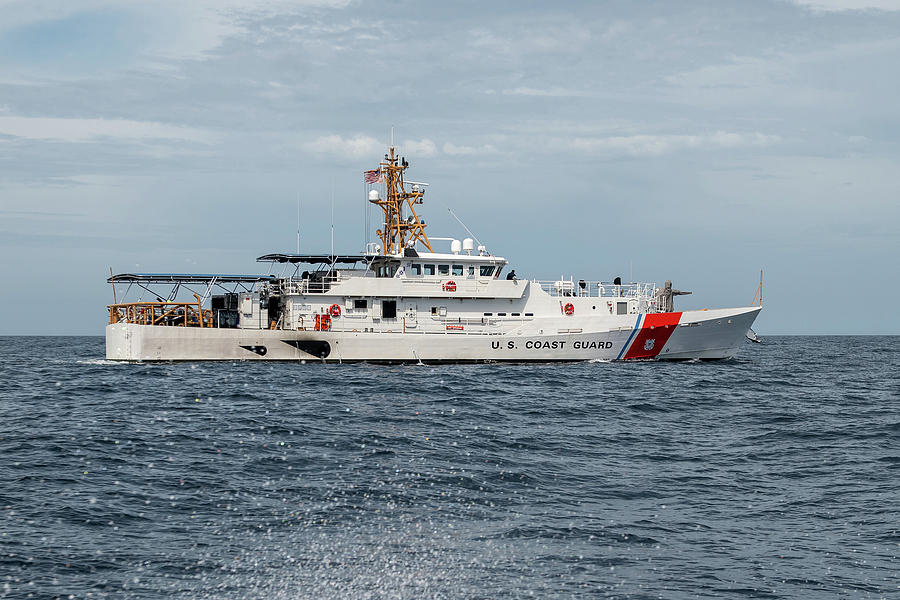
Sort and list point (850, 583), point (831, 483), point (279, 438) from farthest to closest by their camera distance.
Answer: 1. point (279, 438)
2. point (831, 483)
3. point (850, 583)

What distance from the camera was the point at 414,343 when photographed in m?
33.2

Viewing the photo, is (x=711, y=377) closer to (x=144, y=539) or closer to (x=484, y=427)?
(x=484, y=427)

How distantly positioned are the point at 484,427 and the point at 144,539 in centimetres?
888

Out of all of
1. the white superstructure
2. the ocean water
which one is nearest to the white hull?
the white superstructure

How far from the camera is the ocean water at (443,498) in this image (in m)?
7.98

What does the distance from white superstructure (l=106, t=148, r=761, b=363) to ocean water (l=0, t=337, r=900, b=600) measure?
11.6 metres

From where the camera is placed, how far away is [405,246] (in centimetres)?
3675

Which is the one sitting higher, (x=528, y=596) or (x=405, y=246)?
(x=405, y=246)

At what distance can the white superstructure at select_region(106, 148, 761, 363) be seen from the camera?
33219 millimetres

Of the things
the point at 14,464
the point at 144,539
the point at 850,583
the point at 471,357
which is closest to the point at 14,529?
the point at 144,539

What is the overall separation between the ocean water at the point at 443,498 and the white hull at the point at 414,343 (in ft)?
37.7

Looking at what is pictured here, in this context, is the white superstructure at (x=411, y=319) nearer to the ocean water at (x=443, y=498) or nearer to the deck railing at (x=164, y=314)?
the deck railing at (x=164, y=314)

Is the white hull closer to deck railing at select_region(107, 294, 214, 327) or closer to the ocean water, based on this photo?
deck railing at select_region(107, 294, 214, 327)

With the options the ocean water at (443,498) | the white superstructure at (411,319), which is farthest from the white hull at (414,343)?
the ocean water at (443,498)
